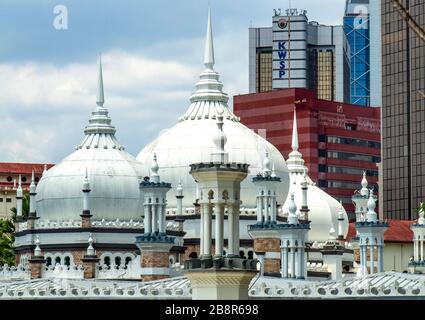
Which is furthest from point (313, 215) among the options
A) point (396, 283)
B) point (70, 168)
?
point (396, 283)

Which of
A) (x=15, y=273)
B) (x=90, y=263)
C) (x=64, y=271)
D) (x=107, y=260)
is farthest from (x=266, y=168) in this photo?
(x=15, y=273)

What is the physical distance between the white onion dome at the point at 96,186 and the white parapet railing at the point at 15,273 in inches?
178

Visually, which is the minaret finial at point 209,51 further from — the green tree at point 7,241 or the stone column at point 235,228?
the stone column at point 235,228

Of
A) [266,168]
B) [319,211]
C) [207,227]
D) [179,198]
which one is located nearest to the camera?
[207,227]

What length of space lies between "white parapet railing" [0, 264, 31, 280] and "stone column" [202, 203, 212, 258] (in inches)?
1624

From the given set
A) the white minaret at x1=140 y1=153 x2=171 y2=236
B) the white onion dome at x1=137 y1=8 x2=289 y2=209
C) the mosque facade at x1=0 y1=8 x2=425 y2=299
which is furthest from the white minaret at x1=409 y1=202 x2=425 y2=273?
the white minaret at x1=140 y1=153 x2=171 y2=236

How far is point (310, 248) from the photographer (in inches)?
4306

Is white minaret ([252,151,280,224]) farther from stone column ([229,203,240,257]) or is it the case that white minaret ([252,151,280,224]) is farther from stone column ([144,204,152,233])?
stone column ([229,203,240,257])

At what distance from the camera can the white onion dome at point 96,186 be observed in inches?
4082

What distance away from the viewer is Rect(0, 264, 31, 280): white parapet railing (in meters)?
100

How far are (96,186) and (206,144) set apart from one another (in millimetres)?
8737

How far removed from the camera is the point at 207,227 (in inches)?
2331

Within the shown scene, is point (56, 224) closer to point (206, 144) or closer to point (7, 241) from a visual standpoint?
point (206, 144)
